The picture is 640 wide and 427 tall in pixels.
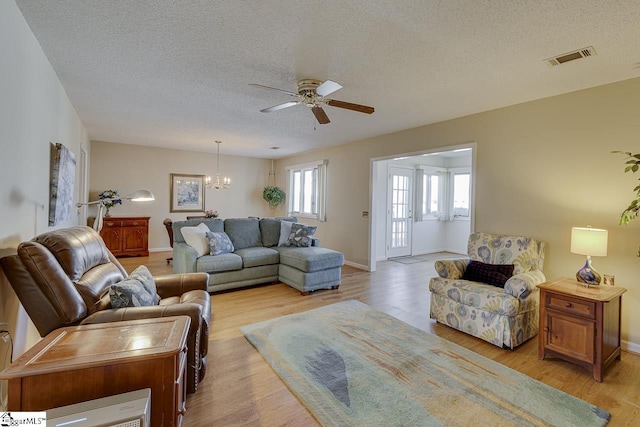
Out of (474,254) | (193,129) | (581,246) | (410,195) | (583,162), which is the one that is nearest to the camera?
(581,246)

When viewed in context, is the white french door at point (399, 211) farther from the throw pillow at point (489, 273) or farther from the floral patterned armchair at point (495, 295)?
the throw pillow at point (489, 273)

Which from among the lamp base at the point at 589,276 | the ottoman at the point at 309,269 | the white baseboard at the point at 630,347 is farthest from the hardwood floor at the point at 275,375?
the lamp base at the point at 589,276

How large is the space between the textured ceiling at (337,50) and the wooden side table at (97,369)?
1.95 meters

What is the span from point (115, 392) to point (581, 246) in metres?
3.47

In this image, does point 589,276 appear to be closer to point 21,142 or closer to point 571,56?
point 571,56

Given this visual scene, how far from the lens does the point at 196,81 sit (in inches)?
120

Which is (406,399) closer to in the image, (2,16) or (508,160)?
(508,160)

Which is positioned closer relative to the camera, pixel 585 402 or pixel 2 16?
pixel 2 16

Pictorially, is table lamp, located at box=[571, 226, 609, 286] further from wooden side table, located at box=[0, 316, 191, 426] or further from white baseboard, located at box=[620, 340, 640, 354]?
wooden side table, located at box=[0, 316, 191, 426]

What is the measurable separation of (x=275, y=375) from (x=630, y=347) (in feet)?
10.7

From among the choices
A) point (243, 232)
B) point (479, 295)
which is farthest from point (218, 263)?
point (479, 295)

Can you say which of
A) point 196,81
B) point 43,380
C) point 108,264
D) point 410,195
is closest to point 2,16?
point 196,81

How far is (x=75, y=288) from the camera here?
181 cm

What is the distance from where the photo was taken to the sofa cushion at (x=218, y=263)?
4.04m
